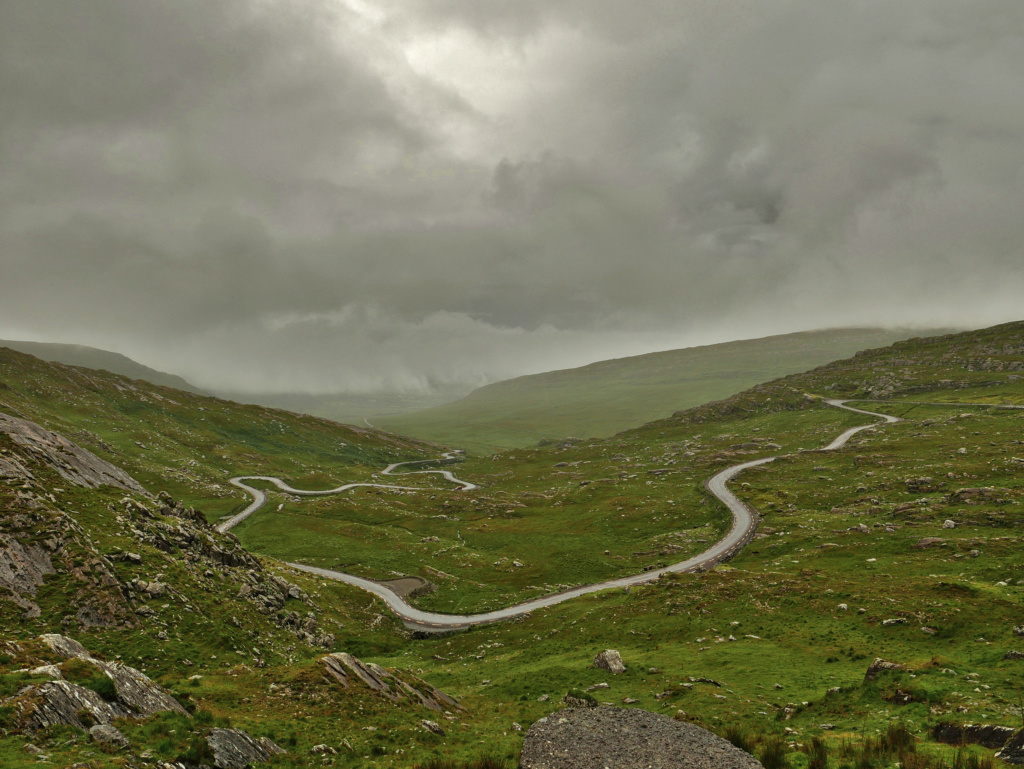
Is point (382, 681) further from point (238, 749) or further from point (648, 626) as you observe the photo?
point (648, 626)

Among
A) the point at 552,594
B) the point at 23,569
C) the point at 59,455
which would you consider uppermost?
the point at 59,455

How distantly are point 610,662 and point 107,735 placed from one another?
36.4m

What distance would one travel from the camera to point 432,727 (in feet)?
98.2

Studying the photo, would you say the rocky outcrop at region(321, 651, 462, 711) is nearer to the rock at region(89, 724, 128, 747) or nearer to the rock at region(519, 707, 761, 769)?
the rock at region(519, 707, 761, 769)

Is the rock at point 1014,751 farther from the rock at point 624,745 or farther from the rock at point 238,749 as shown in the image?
the rock at point 238,749

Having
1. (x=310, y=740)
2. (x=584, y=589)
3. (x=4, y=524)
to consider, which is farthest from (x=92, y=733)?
(x=584, y=589)

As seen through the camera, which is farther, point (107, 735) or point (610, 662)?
point (610, 662)

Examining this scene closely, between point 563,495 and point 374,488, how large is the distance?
255 ft

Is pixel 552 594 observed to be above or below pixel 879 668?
below

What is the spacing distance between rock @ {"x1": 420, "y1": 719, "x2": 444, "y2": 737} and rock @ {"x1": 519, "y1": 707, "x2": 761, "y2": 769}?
6533 millimetres

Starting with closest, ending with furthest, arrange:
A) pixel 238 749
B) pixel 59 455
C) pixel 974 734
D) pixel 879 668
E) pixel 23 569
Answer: pixel 238 749 < pixel 974 734 < pixel 879 668 < pixel 23 569 < pixel 59 455

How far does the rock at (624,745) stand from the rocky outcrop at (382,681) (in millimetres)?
10810

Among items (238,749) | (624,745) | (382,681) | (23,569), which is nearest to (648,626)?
(624,745)

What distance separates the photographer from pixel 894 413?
193000 mm
